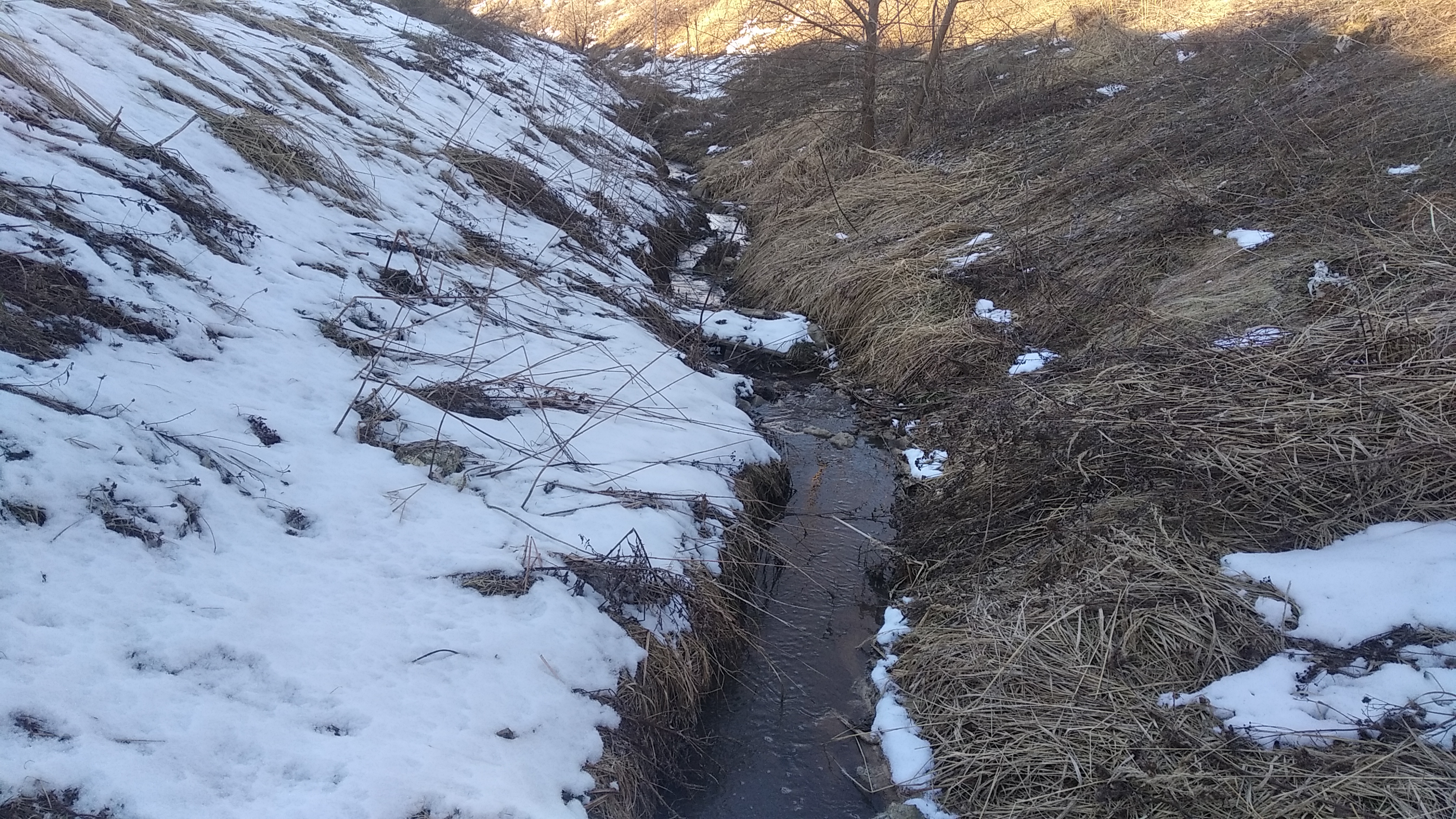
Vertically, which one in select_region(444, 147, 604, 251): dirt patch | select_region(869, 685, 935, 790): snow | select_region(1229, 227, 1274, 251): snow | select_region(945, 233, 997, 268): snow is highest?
select_region(444, 147, 604, 251): dirt patch

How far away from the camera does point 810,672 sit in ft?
12.0

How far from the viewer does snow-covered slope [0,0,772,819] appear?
232 centimetres

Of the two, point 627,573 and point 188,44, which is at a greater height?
point 188,44

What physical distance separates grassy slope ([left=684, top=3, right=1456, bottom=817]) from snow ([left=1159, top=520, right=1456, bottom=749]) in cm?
6

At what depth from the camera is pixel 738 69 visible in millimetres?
13680

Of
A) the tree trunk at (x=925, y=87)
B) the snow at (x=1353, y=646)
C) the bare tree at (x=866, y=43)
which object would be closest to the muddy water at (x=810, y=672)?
the snow at (x=1353, y=646)

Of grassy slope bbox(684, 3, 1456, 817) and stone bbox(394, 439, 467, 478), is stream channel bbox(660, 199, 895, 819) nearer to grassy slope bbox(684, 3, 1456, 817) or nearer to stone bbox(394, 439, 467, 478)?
grassy slope bbox(684, 3, 1456, 817)

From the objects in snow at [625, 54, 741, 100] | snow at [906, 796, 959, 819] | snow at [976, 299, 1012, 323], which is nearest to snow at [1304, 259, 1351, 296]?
snow at [976, 299, 1012, 323]

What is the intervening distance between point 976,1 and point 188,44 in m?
10.2

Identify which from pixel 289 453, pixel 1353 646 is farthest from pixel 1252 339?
pixel 289 453

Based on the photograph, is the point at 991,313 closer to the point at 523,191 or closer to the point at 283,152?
the point at 523,191

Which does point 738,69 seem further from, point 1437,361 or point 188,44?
point 1437,361

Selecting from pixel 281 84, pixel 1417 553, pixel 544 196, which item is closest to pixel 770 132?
pixel 544 196

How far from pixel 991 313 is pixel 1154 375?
1817mm
